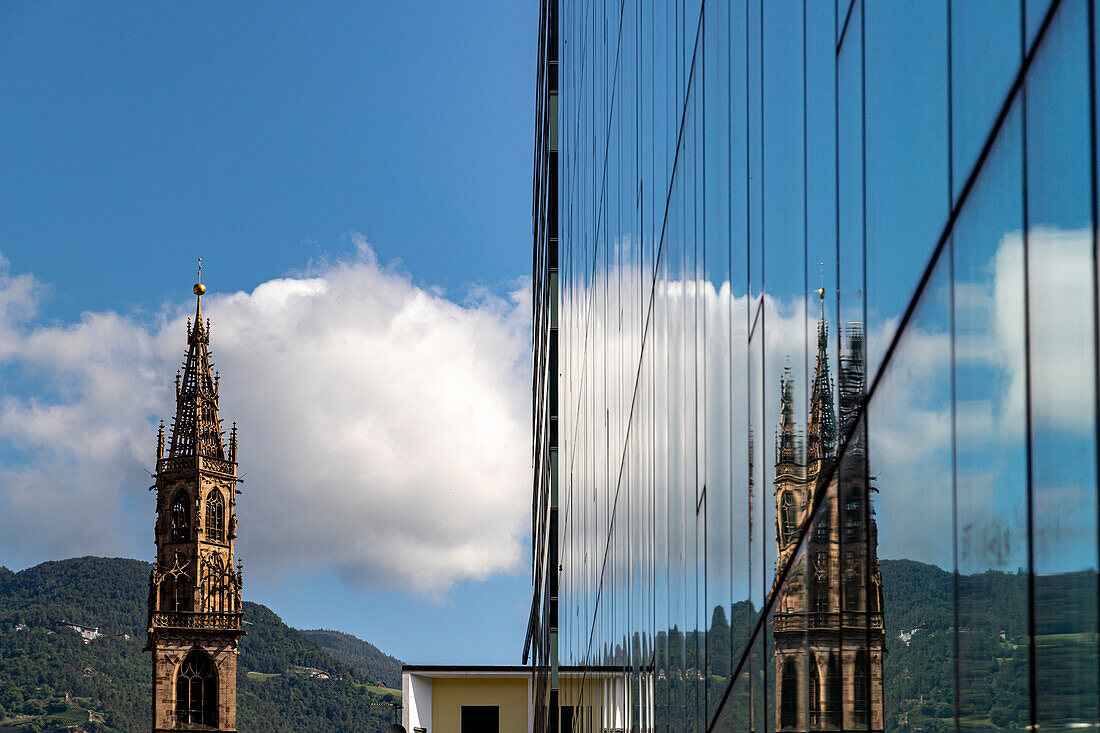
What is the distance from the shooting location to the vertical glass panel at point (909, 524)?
9.46 ft

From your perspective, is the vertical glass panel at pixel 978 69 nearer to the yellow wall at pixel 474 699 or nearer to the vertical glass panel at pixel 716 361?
the vertical glass panel at pixel 716 361

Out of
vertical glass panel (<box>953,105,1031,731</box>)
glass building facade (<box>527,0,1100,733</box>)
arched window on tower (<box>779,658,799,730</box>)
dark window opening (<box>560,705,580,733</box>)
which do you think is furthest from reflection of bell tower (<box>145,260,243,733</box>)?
vertical glass panel (<box>953,105,1031,731</box>)

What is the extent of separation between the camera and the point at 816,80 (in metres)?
4.25

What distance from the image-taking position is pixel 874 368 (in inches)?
136

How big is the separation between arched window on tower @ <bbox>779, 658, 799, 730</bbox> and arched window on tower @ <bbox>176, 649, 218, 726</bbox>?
7577 cm

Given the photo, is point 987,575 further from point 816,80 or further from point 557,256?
point 557,256

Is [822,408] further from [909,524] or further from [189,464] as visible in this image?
[189,464]

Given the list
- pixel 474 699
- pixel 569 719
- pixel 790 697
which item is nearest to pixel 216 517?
pixel 474 699

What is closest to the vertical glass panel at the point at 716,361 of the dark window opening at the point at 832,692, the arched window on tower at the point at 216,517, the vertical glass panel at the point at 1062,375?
the dark window opening at the point at 832,692

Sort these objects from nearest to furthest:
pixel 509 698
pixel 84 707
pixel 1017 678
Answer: pixel 1017 678 → pixel 509 698 → pixel 84 707

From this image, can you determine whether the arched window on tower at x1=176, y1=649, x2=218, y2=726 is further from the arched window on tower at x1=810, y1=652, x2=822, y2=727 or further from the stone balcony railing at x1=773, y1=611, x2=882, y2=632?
the arched window on tower at x1=810, y1=652, x2=822, y2=727

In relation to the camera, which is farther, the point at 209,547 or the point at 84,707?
the point at 84,707

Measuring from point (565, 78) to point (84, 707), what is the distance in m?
114

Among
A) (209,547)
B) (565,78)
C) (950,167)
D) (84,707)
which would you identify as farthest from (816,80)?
(84,707)
